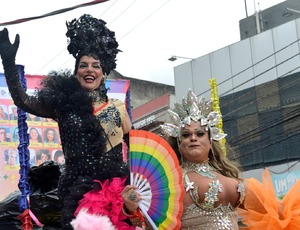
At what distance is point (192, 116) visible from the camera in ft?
10.8

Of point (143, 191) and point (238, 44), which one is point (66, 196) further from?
point (238, 44)

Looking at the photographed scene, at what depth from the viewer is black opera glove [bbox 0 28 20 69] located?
2.88 meters

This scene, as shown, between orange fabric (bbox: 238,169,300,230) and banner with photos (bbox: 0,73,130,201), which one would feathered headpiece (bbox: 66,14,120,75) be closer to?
orange fabric (bbox: 238,169,300,230)

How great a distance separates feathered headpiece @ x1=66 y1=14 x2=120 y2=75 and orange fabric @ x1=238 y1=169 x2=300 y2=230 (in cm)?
111

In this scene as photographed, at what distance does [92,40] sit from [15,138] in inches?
167

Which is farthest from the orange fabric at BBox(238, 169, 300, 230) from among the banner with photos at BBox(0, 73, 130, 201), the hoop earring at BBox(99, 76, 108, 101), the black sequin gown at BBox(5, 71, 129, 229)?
the banner with photos at BBox(0, 73, 130, 201)

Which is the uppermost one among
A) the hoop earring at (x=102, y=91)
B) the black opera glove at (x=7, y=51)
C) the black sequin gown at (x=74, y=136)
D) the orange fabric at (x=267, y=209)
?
the black opera glove at (x=7, y=51)

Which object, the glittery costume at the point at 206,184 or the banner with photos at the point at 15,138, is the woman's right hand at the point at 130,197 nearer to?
the glittery costume at the point at 206,184

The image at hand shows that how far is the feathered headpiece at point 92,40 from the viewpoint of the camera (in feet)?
10.1

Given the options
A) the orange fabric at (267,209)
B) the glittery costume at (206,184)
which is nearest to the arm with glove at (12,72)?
the glittery costume at (206,184)

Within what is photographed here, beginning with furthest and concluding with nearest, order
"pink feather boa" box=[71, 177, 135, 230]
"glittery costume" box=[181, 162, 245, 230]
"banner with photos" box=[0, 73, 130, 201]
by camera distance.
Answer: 1. "banner with photos" box=[0, 73, 130, 201]
2. "glittery costume" box=[181, 162, 245, 230]
3. "pink feather boa" box=[71, 177, 135, 230]

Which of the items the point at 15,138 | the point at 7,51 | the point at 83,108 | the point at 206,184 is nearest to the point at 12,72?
the point at 7,51

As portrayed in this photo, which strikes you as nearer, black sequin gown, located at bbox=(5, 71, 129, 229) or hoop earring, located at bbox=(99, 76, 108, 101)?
black sequin gown, located at bbox=(5, 71, 129, 229)

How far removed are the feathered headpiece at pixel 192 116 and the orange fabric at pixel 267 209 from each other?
15.1 inches
